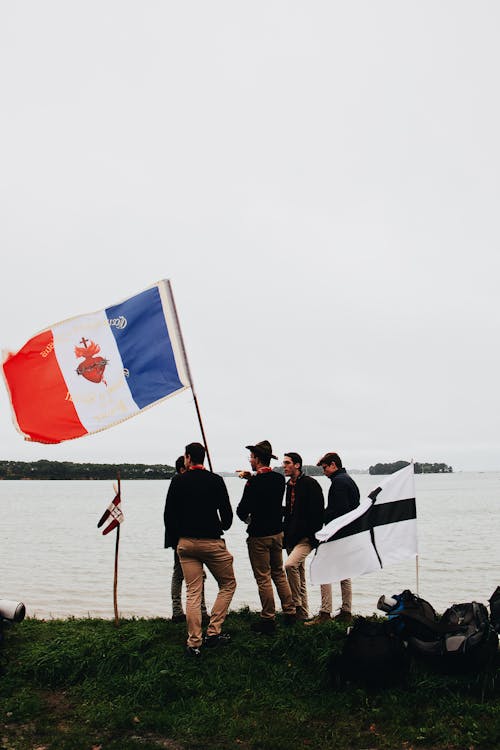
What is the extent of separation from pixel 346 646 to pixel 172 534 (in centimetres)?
253

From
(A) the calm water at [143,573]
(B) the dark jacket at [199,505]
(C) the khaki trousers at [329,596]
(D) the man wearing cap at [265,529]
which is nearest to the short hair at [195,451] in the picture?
(B) the dark jacket at [199,505]

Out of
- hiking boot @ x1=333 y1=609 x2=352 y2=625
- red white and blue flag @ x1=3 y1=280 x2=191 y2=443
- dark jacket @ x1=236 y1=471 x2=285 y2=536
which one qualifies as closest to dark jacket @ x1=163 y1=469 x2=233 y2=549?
dark jacket @ x1=236 y1=471 x2=285 y2=536

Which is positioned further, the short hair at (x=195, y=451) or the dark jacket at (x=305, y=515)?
the dark jacket at (x=305, y=515)

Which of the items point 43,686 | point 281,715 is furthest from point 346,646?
point 43,686

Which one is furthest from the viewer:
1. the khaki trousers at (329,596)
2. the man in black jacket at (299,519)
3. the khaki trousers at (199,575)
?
the man in black jacket at (299,519)

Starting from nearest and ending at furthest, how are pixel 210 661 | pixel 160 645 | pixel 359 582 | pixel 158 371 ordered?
pixel 210 661 < pixel 160 645 < pixel 158 371 < pixel 359 582

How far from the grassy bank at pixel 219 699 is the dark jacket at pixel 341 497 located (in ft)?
5.12

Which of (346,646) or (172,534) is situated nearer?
(346,646)

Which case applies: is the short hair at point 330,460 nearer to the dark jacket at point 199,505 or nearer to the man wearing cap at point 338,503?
the man wearing cap at point 338,503

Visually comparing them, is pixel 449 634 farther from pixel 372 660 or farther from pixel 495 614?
pixel 372 660

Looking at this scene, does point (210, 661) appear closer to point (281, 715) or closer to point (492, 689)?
point (281, 715)

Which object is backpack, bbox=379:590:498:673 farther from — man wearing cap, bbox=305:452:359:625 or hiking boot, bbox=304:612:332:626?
man wearing cap, bbox=305:452:359:625

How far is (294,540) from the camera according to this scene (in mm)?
8695

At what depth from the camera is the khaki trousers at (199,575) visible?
756 cm
